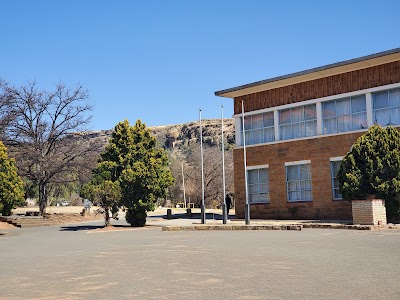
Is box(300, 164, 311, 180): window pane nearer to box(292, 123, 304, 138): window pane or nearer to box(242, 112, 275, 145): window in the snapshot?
box(292, 123, 304, 138): window pane

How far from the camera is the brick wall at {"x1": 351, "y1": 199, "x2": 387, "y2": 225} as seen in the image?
21203 mm

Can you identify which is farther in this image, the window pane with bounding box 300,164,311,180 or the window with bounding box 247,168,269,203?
the window with bounding box 247,168,269,203

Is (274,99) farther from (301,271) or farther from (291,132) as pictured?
(301,271)

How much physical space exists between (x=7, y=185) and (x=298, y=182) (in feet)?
60.0

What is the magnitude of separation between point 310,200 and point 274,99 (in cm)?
687

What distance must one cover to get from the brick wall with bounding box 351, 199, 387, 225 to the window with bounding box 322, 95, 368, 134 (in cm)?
677

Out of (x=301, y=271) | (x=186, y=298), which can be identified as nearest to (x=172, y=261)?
(x=301, y=271)

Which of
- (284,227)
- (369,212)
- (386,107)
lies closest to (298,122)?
(386,107)

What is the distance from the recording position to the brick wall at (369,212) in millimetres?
21203

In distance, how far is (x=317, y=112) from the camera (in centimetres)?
2916

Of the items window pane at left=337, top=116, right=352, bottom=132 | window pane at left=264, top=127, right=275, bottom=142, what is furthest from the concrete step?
window pane at left=337, top=116, right=352, bottom=132

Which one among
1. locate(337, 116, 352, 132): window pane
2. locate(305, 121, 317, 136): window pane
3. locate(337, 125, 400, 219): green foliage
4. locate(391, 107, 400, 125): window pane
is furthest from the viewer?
locate(305, 121, 317, 136): window pane

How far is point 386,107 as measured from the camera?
26.4 metres

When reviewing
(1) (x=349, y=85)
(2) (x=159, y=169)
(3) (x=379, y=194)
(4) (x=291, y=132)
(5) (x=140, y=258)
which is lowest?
(5) (x=140, y=258)
